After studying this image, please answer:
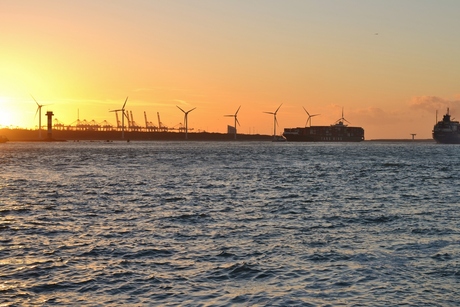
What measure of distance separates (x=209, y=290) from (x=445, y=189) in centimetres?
4745

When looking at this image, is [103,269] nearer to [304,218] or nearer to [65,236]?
[65,236]

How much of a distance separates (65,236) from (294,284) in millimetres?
14733

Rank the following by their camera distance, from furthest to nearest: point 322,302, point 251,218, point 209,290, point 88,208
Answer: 1. point 88,208
2. point 251,218
3. point 209,290
4. point 322,302

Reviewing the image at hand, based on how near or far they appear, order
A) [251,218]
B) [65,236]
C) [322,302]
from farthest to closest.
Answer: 1. [251,218]
2. [65,236]
3. [322,302]

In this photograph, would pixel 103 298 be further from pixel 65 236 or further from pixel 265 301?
pixel 65 236

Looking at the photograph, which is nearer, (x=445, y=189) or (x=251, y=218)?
(x=251, y=218)

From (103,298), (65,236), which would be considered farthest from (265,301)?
(65,236)

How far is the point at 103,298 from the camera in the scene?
61.7ft

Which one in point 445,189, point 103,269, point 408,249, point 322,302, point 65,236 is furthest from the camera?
point 445,189

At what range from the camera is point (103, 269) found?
895 inches

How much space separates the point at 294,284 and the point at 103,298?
21.8 feet

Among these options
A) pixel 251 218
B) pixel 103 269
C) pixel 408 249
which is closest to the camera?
pixel 103 269

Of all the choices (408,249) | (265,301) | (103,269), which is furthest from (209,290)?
(408,249)

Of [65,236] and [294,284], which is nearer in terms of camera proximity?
[294,284]
